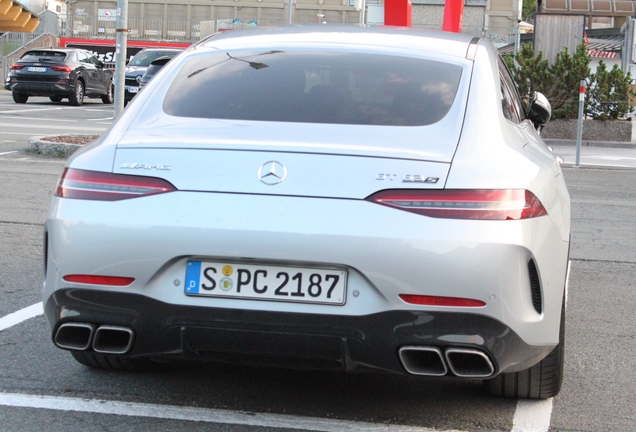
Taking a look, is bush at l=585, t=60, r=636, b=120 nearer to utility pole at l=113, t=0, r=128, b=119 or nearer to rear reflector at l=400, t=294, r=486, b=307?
utility pole at l=113, t=0, r=128, b=119

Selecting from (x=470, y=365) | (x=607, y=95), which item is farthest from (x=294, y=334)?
(x=607, y=95)

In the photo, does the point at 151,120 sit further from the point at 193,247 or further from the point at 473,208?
the point at 473,208

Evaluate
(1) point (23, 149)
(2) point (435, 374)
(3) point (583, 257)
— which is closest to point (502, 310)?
(2) point (435, 374)

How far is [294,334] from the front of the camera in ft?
10.2

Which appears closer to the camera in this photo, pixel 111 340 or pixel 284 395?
pixel 111 340

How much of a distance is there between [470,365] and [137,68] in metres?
24.0

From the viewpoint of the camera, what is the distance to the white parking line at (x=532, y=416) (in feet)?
11.6

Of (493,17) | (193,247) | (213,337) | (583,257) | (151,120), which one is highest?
(493,17)

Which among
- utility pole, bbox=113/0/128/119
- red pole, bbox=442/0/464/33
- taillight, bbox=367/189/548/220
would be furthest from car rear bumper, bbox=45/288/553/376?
red pole, bbox=442/0/464/33

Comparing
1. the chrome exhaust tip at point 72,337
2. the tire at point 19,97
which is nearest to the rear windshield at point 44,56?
the tire at point 19,97

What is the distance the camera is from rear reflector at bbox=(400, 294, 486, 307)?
10.0ft

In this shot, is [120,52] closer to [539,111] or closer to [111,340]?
[539,111]

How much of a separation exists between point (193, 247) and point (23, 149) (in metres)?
11.3

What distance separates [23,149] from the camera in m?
13.7
